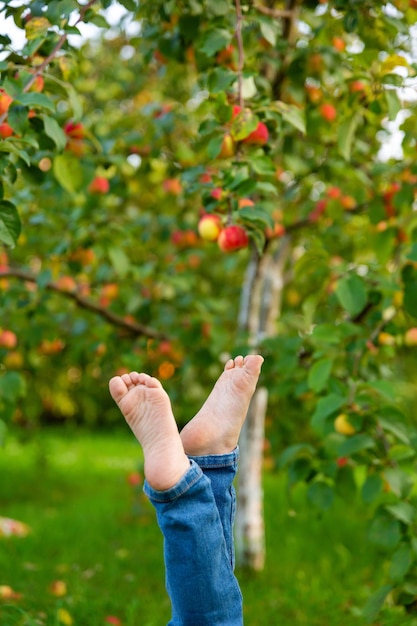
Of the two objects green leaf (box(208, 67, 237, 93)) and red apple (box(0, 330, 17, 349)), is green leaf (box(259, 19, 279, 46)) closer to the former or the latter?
green leaf (box(208, 67, 237, 93))

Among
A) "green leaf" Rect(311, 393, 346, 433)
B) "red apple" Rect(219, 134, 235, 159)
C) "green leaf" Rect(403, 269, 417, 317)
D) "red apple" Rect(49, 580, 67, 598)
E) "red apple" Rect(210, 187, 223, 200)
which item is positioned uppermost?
"red apple" Rect(219, 134, 235, 159)

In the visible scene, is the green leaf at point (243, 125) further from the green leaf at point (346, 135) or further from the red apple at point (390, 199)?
the red apple at point (390, 199)

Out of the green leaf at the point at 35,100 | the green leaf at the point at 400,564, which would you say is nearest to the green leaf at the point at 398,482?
the green leaf at the point at 400,564

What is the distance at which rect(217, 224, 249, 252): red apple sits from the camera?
1.67m

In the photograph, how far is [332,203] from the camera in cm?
246

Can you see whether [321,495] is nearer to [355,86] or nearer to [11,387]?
[11,387]

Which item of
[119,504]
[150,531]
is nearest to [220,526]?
[150,531]

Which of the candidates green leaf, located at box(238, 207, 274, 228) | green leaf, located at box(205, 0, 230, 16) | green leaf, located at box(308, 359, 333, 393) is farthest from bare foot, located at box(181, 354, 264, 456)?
green leaf, located at box(205, 0, 230, 16)

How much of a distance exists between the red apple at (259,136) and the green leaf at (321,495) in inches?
34.2

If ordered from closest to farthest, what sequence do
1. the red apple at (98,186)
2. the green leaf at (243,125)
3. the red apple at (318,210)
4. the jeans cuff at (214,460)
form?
the jeans cuff at (214,460)
the green leaf at (243,125)
the red apple at (98,186)
the red apple at (318,210)

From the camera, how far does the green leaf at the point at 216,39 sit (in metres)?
1.67

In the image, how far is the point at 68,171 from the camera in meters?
1.99

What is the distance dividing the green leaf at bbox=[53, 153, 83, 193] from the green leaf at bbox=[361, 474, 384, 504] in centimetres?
107

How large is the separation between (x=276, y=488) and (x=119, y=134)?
239cm
